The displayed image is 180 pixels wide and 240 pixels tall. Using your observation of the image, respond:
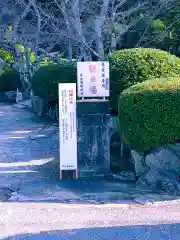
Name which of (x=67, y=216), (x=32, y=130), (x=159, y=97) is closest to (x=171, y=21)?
(x=32, y=130)

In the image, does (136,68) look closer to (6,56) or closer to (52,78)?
(52,78)

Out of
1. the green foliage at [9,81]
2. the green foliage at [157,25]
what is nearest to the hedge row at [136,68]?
the green foliage at [157,25]

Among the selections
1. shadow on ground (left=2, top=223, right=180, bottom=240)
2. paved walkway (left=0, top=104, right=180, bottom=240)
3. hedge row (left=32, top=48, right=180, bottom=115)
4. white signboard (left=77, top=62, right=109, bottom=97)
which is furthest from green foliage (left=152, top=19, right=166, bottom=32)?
shadow on ground (left=2, top=223, right=180, bottom=240)

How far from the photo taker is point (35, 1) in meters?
19.7

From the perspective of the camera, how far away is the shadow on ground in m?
5.08

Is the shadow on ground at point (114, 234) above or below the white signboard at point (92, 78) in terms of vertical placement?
below

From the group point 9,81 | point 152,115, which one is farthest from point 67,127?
point 9,81

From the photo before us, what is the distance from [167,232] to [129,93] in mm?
2752

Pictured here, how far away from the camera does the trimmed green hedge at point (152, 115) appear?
713 cm

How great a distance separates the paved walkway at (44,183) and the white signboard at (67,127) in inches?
13.3

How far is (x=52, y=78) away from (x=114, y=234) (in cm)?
1045

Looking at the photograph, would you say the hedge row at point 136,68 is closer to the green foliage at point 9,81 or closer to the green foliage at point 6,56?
the green foliage at point 9,81

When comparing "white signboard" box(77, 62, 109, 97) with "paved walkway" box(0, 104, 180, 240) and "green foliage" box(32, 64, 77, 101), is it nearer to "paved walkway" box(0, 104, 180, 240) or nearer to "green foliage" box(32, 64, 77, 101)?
"paved walkway" box(0, 104, 180, 240)

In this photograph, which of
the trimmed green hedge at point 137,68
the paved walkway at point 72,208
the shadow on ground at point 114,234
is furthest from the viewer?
the trimmed green hedge at point 137,68
